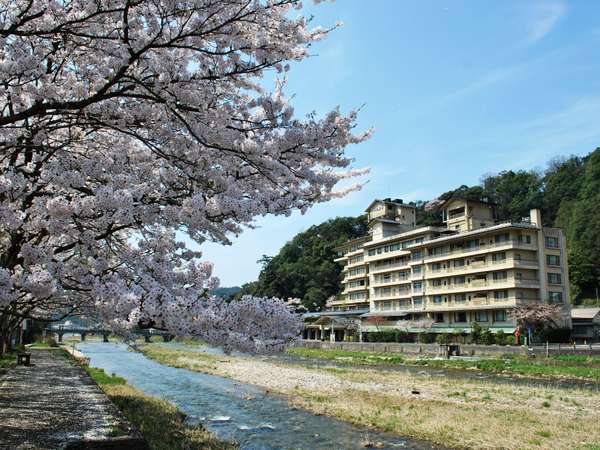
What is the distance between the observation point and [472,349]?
39812 mm

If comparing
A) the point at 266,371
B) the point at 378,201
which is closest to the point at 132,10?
the point at 266,371

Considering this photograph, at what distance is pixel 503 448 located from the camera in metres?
11.4

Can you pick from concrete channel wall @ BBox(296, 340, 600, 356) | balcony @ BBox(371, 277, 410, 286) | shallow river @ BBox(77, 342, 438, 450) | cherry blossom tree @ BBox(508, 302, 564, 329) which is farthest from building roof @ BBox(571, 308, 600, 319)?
shallow river @ BBox(77, 342, 438, 450)

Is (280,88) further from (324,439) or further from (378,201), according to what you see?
(378,201)

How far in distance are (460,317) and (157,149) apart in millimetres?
49441

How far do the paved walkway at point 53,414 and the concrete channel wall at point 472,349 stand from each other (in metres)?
20.7

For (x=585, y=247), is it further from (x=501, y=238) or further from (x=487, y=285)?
(x=487, y=285)

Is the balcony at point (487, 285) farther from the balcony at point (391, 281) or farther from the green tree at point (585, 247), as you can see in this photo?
the green tree at point (585, 247)

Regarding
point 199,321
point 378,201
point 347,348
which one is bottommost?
point 347,348

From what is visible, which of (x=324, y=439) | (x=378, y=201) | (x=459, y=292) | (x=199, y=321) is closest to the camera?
(x=199, y=321)

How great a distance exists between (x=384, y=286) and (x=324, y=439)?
51.7m

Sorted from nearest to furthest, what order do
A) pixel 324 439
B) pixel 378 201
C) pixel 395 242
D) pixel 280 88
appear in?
1. pixel 280 88
2. pixel 324 439
3. pixel 395 242
4. pixel 378 201

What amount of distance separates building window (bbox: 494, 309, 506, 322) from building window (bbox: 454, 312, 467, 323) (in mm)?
4078

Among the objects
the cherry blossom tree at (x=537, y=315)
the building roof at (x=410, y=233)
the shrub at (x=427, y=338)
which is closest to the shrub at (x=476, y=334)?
the cherry blossom tree at (x=537, y=315)
